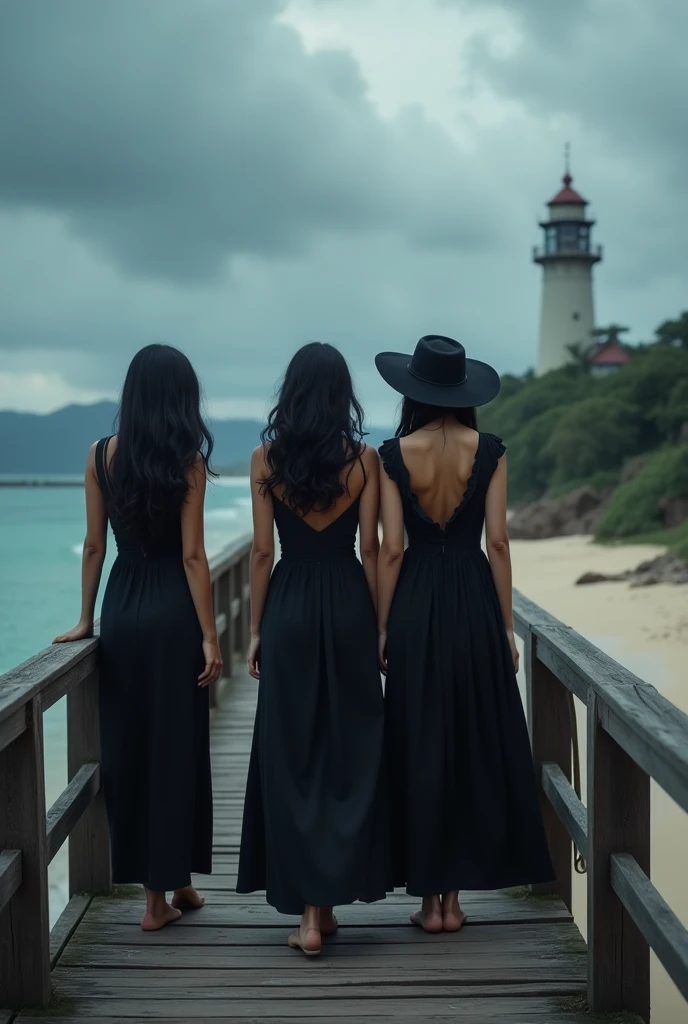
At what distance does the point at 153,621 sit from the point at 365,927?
3.72 feet

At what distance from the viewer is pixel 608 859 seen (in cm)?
299

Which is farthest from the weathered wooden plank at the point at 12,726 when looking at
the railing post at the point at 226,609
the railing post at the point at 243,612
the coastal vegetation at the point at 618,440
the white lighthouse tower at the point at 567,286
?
the white lighthouse tower at the point at 567,286

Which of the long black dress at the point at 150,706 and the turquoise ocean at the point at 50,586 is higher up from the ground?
the long black dress at the point at 150,706

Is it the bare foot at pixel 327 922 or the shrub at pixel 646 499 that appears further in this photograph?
the shrub at pixel 646 499

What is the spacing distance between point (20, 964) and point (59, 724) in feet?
41.7

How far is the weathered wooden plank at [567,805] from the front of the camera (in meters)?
3.29

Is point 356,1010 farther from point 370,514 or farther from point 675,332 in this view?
point 675,332

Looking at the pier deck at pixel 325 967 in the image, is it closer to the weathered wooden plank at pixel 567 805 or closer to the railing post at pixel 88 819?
the railing post at pixel 88 819

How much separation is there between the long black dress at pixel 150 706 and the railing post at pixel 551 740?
1111 millimetres

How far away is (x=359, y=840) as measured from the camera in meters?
3.43

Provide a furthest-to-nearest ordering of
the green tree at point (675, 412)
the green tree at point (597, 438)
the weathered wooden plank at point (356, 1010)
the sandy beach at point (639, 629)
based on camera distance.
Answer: the green tree at point (597, 438)
the green tree at point (675, 412)
the sandy beach at point (639, 629)
the weathered wooden plank at point (356, 1010)

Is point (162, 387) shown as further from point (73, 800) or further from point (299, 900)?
point (299, 900)

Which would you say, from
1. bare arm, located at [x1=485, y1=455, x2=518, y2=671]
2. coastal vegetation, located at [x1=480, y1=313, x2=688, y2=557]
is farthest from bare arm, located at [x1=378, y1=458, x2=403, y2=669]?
coastal vegetation, located at [x1=480, y1=313, x2=688, y2=557]

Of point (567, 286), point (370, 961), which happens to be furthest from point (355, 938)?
point (567, 286)
